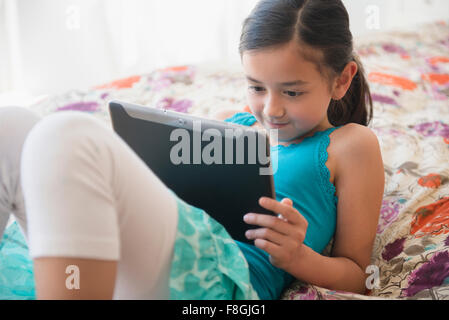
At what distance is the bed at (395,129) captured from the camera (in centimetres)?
85

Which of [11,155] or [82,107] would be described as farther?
[82,107]

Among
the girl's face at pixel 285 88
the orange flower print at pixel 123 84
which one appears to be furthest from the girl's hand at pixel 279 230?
the orange flower print at pixel 123 84

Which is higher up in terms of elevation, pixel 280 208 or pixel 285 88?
pixel 285 88

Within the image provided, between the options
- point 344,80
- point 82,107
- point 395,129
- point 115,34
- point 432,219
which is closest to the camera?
point 344,80

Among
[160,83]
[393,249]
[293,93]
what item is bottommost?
[393,249]

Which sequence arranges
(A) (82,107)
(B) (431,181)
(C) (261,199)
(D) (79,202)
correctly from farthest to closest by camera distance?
(A) (82,107), (B) (431,181), (C) (261,199), (D) (79,202)

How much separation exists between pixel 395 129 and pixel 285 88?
27.8 inches

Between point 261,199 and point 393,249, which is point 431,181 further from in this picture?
point 261,199

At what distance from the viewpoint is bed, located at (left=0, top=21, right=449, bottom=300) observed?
85 centimetres

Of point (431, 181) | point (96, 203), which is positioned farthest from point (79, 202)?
point (431, 181)

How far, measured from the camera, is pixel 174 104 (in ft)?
5.16

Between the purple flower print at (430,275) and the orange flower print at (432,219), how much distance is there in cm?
10

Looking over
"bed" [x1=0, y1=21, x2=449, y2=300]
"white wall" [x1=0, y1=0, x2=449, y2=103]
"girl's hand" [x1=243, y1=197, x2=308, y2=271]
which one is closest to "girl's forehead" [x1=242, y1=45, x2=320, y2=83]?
"girl's hand" [x1=243, y1=197, x2=308, y2=271]
